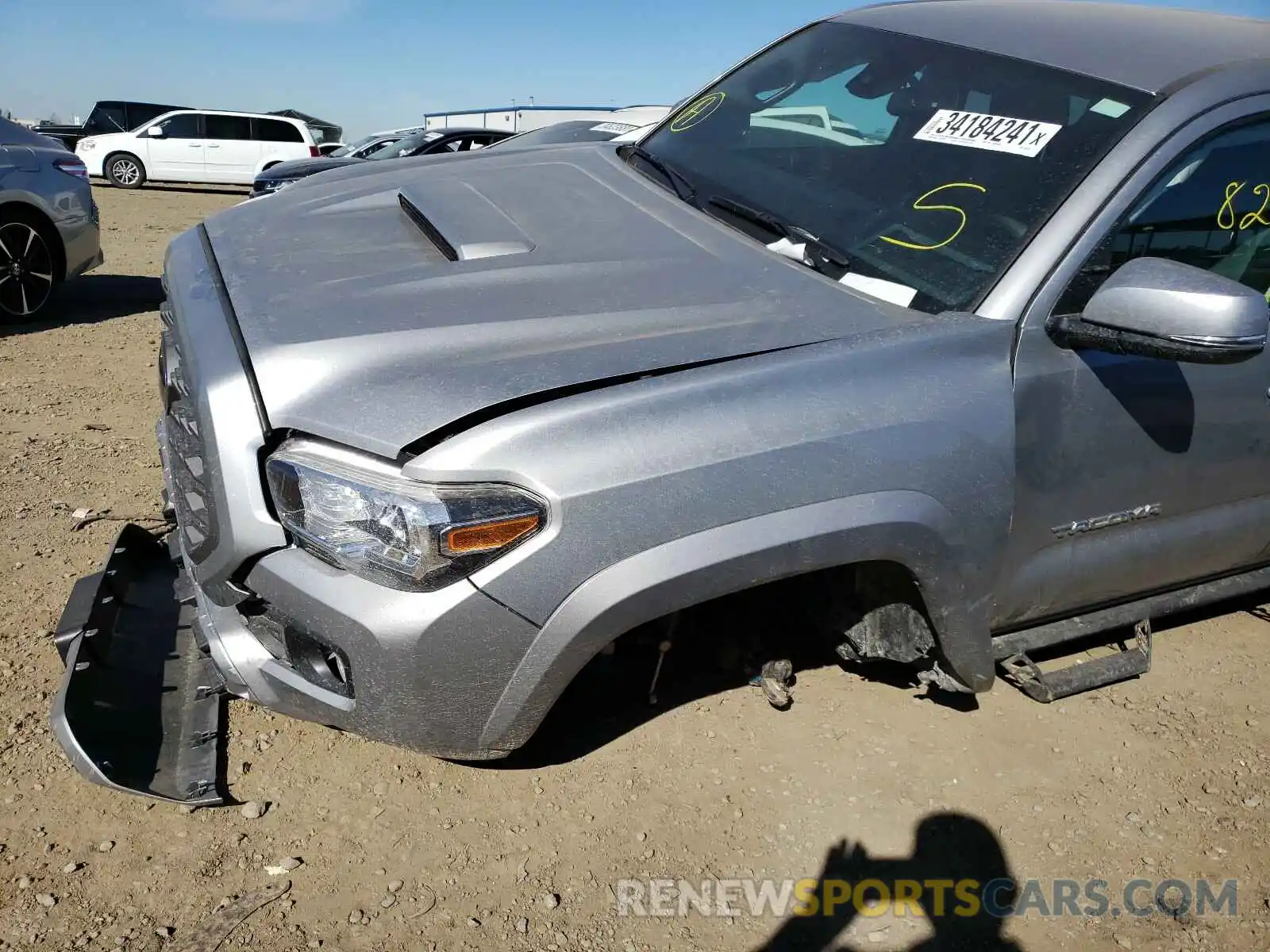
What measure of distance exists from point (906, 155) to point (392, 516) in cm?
169

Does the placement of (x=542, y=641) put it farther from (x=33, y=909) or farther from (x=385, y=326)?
(x=33, y=909)

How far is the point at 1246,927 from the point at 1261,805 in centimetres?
50

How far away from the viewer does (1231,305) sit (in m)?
2.03

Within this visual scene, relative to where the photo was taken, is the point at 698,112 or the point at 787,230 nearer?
the point at 787,230

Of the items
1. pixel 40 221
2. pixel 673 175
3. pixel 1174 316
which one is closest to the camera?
pixel 1174 316

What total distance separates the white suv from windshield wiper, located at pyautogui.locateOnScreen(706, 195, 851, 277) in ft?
59.7

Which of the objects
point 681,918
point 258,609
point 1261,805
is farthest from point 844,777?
point 258,609

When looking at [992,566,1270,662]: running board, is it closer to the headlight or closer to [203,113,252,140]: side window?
the headlight

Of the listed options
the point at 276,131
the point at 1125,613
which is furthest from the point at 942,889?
the point at 276,131

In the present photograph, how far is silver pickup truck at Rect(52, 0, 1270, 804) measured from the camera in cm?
186

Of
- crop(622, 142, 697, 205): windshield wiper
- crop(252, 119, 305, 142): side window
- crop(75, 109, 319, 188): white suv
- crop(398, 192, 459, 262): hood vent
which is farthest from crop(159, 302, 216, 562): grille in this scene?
crop(252, 119, 305, 142): side window

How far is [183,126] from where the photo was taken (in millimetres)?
19312

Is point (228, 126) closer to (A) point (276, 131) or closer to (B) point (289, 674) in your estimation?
(A) point (276, 131)

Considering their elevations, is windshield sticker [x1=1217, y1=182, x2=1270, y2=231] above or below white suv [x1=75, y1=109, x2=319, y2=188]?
above
